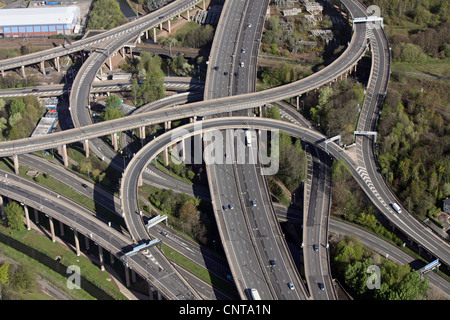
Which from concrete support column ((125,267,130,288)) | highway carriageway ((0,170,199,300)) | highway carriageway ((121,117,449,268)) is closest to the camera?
highway carriageway ((0,170,199,300))

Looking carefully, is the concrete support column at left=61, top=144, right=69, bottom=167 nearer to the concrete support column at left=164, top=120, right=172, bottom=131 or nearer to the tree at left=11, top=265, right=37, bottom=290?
the concrete support column at left=164, top=120, right=172, bottom=131

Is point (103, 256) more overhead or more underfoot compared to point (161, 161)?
more underfoot

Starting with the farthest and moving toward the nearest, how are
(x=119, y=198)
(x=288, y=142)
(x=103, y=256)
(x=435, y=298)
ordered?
(x=288, y=142) < (x=119, y=198) < (x=103, y=256) < (x=435, y=298)

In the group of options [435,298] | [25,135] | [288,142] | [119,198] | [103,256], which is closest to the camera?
[435,298]

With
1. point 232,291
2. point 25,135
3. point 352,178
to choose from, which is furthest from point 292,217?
point 25,135

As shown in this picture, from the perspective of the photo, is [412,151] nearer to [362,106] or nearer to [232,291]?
[362,106]

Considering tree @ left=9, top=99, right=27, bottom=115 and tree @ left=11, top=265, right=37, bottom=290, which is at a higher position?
tree @ left=9, top=99, right=27, bottom=115

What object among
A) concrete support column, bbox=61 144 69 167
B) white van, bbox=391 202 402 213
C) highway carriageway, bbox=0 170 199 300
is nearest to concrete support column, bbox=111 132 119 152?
concrete support column, bbox=61 144 69 167

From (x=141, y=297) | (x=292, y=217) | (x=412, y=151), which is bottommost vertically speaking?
(x=141, y=297)

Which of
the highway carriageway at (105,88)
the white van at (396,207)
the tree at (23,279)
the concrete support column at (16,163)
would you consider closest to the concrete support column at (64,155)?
the concrete support column at (16,163)
